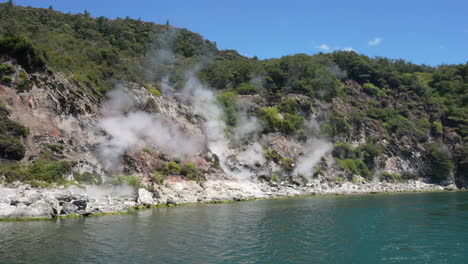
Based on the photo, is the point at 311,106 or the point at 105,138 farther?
the point at 311,106

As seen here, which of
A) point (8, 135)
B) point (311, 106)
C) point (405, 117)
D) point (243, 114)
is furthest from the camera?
point (405, 117)

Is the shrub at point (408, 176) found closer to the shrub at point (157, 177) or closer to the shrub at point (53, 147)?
the shrub at point (157, 177)

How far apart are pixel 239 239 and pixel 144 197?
24.5 meters

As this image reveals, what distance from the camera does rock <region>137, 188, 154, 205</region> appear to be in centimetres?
4557

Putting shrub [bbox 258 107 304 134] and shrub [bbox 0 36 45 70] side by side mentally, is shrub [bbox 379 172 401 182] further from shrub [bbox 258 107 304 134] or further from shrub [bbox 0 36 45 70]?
shrub [bbox 0 36 45 70]

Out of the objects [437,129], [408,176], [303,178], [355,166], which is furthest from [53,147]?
[437,129]

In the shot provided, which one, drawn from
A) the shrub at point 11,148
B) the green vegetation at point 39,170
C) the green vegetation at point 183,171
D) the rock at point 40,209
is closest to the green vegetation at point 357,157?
the green vegetation at point 183,171

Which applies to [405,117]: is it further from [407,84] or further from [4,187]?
[4,187]

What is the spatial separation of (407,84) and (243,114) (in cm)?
7203

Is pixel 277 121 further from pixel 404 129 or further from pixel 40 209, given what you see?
pixel 40 209

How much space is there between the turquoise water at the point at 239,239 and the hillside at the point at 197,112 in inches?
644

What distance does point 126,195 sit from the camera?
1817 inches

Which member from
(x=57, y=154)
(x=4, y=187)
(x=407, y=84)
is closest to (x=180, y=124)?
(x=57, y=154)

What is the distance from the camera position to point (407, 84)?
128m
